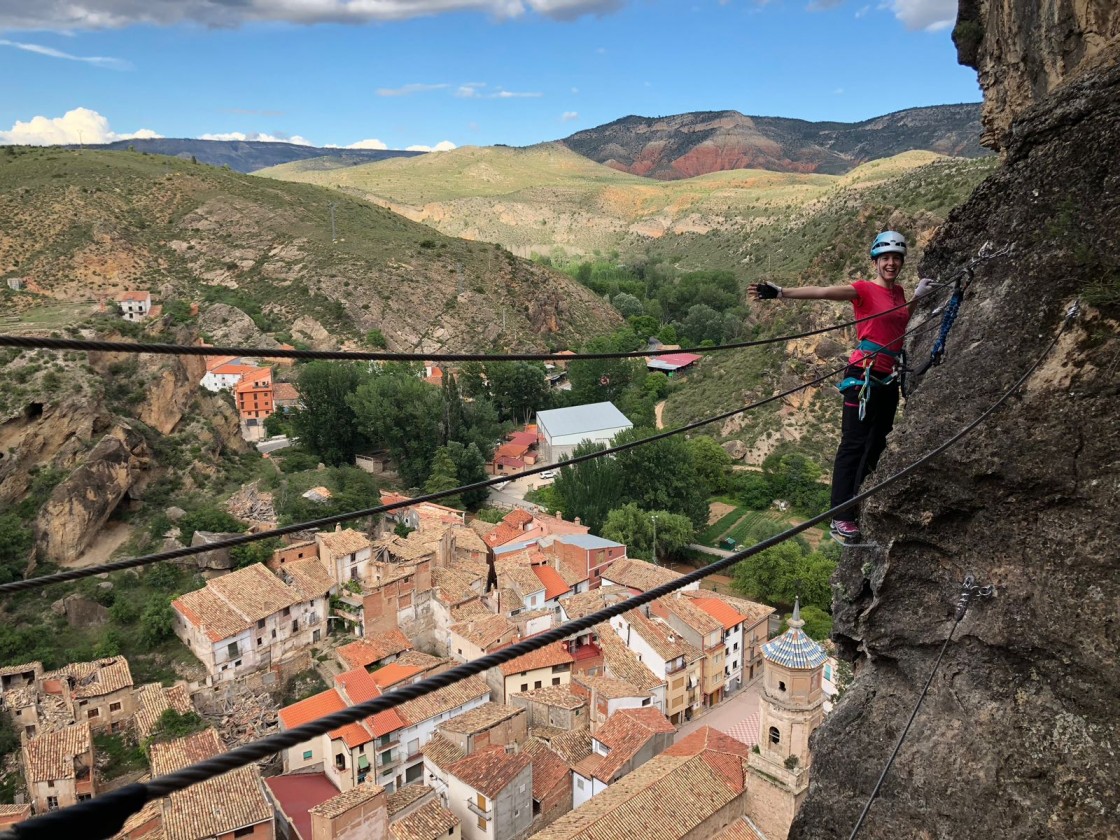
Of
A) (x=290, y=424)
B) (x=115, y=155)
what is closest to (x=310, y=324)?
(x=290, y=424)

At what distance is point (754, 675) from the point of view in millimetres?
26391

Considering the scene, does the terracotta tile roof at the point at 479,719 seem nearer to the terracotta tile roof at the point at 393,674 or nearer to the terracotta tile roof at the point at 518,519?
the terracotta tile roof at the point at 393,674

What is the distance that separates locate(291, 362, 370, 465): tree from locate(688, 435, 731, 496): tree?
17267mm

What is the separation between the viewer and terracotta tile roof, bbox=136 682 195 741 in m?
20.0

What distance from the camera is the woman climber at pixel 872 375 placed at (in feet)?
17.5

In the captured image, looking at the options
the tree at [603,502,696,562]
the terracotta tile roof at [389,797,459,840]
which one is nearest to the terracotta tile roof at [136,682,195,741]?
the terracotta tile roof at [389,797,459,840]

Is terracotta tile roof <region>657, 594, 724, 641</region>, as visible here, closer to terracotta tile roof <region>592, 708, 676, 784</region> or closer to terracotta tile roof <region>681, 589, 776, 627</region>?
terracotta tile roof <region>681, 589, 776, 627</region>

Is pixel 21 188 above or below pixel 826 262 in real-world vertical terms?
above

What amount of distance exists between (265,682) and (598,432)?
24.9 meters

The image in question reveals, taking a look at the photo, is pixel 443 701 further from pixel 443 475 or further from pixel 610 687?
pixel 443 475

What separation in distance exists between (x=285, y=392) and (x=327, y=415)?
8.61 m

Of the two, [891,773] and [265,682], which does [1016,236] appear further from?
[265,682]

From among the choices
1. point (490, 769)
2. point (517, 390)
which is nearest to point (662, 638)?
point (490, 769)

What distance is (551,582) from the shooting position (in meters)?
28.5
